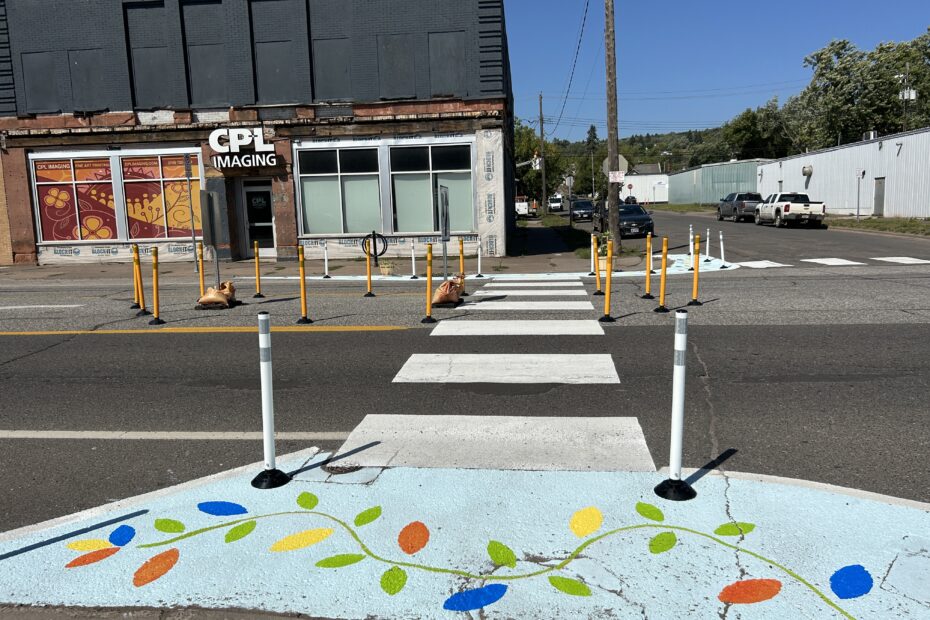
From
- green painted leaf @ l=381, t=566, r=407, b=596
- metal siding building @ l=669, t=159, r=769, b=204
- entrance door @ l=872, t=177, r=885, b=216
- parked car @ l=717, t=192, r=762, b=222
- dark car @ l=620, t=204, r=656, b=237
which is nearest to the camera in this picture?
green painted leaf @ l=381, t=566, r=407, b=596

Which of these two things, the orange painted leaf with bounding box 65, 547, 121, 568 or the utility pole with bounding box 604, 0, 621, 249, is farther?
the utility pole with bounding box 604, 0, 621, 249

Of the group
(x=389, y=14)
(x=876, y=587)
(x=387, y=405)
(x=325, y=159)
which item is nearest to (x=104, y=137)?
(x=325, y=159)

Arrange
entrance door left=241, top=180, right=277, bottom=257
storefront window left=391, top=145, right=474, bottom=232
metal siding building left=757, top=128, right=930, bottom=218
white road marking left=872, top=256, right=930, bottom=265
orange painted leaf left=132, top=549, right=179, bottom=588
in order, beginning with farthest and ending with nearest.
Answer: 1. metal siding building left=757, top=128, right=930, bottom=218
2. entrance door left=241, top=180, right=277, bottom=257
3. storefront window left=391, top=145, right=474, bottom=232
4. white road marking left=872, top=256, right=930, bottom=265
5. orange painted leaf left=132, top=549, right=179, bottom=588

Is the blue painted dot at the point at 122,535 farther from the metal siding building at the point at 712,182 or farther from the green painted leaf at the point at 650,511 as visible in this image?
the metal siding building at the point at 712,182

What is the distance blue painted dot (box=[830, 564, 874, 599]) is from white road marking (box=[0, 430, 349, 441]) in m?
3.52

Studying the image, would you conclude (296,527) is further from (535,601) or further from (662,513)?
(662,513)

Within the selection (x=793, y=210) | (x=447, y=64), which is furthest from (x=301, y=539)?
(x=793, y=210)

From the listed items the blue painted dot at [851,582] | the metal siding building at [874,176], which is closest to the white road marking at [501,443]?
the blue painted dot at [851,582]

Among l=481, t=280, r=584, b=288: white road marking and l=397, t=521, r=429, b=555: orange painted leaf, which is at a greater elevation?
l=481, t=280, r=584, b=288: white road marking

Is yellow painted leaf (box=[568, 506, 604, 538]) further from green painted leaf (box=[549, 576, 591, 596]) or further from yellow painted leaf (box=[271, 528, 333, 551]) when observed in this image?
yellow painted leaf (box=[271, 528, 333, 551])

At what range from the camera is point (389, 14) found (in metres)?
22.0

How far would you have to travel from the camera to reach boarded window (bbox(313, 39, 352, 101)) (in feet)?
73.4

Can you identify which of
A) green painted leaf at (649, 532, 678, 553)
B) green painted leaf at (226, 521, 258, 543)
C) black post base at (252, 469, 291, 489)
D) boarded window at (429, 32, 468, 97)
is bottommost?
green painted leaf at (649, 532, 678, 553)

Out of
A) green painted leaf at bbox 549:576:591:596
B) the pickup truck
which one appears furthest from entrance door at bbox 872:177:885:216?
green painted leaf at bbox 549:576:591:596
